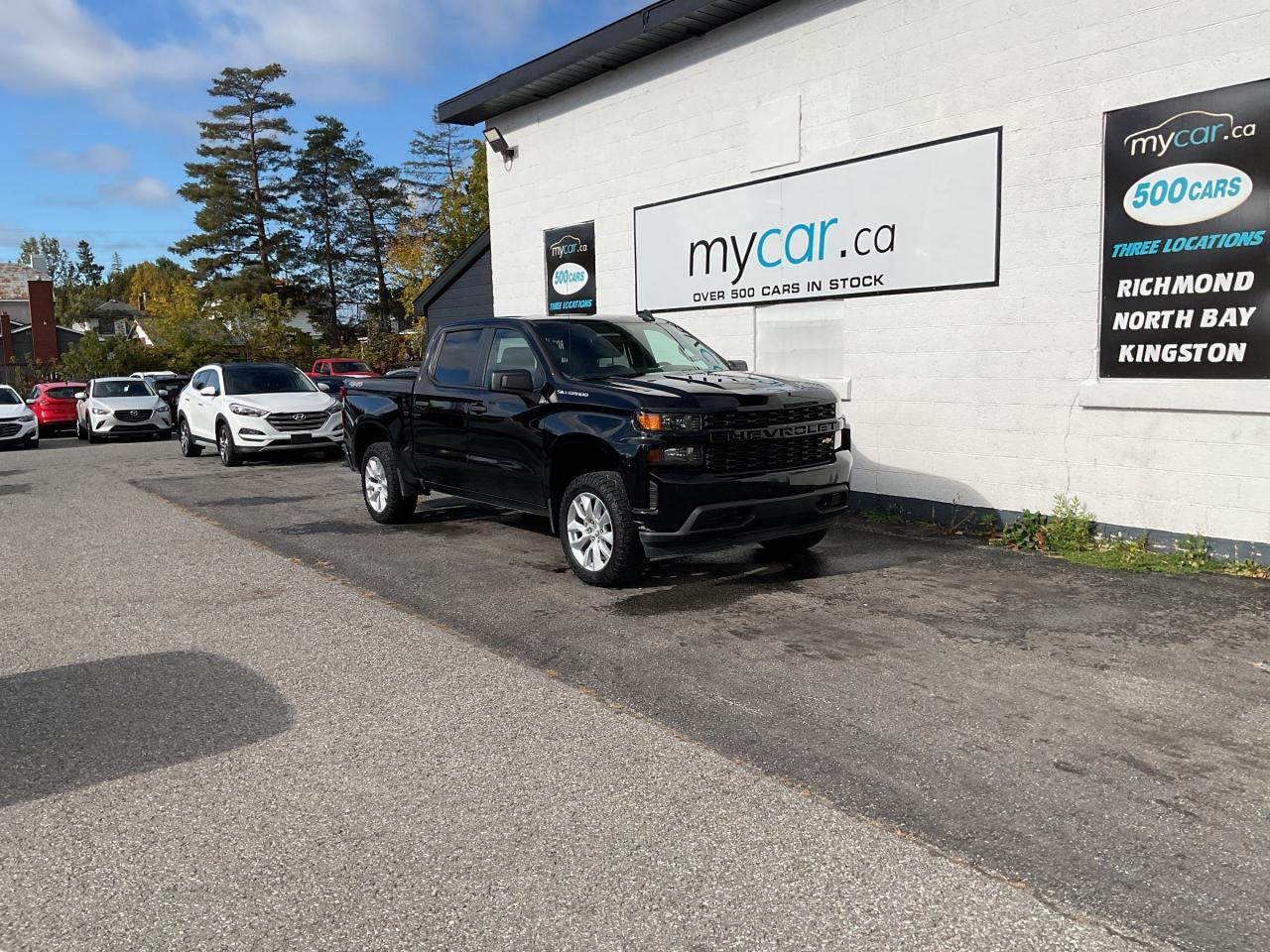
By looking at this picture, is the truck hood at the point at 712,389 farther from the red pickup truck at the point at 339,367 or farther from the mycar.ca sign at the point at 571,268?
the red pickup truck at the point at 339,367

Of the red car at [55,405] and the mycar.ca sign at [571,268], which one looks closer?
the mycar.ca sign at [571,268]

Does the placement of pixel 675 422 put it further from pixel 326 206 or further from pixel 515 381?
pixel 326 206

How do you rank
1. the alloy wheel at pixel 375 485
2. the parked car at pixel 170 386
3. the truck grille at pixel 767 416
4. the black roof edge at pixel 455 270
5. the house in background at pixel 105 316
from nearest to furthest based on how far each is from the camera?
the truck grille at pixel 767 416 < the alloy wheel at pixel 375 485 < the black roof edge at pixel 455 270 < the parked car at pixel 170 386 < the house in background at pixel 105 316

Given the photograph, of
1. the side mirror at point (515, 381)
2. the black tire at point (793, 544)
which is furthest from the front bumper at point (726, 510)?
the side mirror at point (515, 381)

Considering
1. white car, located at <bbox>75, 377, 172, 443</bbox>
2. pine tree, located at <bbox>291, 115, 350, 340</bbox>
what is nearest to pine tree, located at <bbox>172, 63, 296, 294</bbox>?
pine tree, located at <bbox>291, 115, 350, 340</bbox>

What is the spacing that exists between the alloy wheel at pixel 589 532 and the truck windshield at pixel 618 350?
109 cm

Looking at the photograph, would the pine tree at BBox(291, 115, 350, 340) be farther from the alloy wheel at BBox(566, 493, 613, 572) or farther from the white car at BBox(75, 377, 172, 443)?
the alloy wheel at BBox(566, 493, 613, 572)

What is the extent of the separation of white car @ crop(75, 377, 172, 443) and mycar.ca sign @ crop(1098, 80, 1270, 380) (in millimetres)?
22202

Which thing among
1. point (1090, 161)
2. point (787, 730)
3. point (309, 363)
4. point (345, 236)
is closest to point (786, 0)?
point (1090, 161)

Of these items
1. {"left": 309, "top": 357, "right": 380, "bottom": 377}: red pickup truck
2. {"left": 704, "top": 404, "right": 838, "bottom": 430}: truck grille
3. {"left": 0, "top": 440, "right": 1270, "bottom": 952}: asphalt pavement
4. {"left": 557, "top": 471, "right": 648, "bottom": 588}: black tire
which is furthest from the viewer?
{"left": 309, "top": 357, "right": 380, "bottom": 377}: red pickup truck

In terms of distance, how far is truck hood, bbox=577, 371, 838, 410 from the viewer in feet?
23.1

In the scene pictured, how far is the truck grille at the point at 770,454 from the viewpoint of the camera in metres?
7.01

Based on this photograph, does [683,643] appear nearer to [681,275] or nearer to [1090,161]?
[1090,161]

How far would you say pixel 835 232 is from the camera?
35.3 feet
